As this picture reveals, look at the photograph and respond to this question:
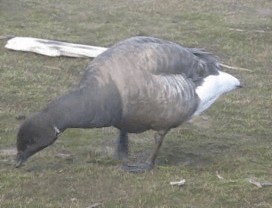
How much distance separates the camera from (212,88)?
7070mm

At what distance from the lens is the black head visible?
590cm

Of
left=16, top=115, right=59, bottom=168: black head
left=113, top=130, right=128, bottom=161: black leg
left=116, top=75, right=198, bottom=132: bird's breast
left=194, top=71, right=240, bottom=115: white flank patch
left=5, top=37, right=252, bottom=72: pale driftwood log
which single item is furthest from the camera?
left=5, top=37, right=252, bottom=72: pale driftwood log

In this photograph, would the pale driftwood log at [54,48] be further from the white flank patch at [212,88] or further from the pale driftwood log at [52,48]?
the white flank patch at [212,88]

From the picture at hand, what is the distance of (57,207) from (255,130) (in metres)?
3.26

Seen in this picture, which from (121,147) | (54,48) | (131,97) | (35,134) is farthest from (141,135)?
(54,48)

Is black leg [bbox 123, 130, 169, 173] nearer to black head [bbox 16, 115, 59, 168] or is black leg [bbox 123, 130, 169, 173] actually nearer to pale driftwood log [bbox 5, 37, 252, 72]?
black head [bbox 16, 115, 59, 168]

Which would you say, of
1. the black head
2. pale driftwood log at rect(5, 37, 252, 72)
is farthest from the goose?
pale driftwood log at rect(5, 37, 252, 72)

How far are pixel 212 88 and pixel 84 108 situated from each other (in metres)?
1.57

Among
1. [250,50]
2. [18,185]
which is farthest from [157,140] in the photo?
[250,50]

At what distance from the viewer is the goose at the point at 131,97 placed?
19.7ft

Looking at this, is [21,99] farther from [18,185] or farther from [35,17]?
[35,17]

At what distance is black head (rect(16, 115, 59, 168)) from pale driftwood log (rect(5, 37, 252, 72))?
17.9ft

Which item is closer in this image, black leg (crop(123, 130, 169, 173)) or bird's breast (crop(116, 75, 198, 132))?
bird's breast (crop(116, 75, 198, 132))

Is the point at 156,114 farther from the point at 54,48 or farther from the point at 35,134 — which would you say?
the point at 54,48
